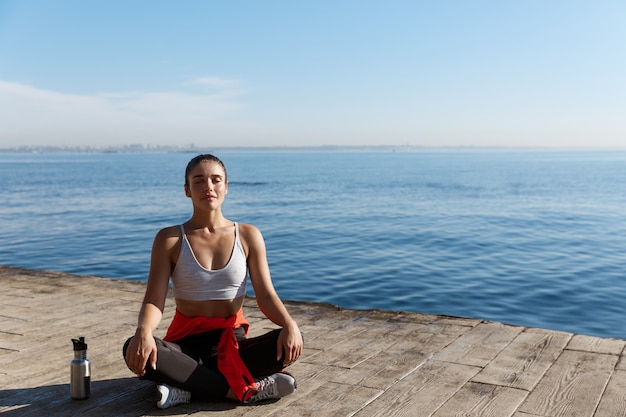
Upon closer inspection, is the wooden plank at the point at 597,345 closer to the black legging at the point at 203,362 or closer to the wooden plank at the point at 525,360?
the wooden plank at the point at 525,360

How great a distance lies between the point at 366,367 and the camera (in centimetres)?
485

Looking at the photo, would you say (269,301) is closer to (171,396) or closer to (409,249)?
(171,396)

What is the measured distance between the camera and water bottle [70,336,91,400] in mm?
4008

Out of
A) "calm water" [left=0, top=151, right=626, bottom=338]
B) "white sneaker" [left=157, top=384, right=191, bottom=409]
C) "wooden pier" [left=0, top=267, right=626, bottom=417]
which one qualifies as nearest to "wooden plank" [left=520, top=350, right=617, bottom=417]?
"wooden pier" [left=0, top=267, right=626, bottom=417]

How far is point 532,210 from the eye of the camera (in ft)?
100

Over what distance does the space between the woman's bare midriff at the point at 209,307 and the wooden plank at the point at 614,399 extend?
2476mm

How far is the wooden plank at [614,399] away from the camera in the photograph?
3902mm

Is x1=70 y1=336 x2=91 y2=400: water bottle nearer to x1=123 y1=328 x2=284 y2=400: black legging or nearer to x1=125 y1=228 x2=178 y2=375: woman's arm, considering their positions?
x1=123 y1=328 x2=284 y2=400: black legging

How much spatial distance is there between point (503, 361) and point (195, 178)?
116 inches

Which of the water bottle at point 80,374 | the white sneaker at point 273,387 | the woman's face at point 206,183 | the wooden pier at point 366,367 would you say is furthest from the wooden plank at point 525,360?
the water bottle at point 80,374

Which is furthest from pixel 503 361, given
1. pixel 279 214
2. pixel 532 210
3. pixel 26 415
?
pixel 532 210

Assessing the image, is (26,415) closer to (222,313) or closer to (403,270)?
(222,313)

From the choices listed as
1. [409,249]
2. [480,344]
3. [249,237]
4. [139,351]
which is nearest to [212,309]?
[249,237]

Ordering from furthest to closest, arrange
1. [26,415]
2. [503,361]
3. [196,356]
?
[503,361], [196,356], [26,415]
